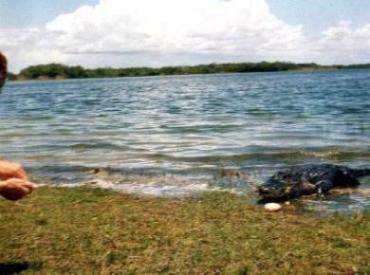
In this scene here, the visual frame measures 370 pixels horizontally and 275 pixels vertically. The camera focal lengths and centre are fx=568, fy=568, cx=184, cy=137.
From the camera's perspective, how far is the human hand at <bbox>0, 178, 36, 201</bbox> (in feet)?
15.7

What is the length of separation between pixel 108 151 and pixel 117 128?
8825mm

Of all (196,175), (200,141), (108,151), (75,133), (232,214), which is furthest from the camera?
(75,133)

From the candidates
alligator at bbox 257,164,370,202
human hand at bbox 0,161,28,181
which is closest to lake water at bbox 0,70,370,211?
alligator at bbox 257,164,370,202

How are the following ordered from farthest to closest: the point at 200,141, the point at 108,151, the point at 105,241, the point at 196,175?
the point at 200,141 → the point at 108,151 → the point at 196,175 → the point at 105,241

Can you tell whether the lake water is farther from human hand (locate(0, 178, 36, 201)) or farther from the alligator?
human hand (locate(0, 178, 36, 201))

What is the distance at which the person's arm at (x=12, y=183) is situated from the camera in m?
4.80

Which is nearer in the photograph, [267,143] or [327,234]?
[327,234]

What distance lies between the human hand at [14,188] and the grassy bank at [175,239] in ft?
4.58

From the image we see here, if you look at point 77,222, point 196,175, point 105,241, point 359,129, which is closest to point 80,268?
point 105,241

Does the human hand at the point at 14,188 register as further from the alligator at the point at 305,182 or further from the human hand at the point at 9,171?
the alligator at the point at 305,182

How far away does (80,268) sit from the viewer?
6.00m

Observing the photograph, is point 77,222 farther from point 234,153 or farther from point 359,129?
point 359,129

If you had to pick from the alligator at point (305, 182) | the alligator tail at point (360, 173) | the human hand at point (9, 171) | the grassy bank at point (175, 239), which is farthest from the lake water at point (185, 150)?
the human hand at point (9, 171)

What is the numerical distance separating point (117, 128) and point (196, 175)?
14.1m
